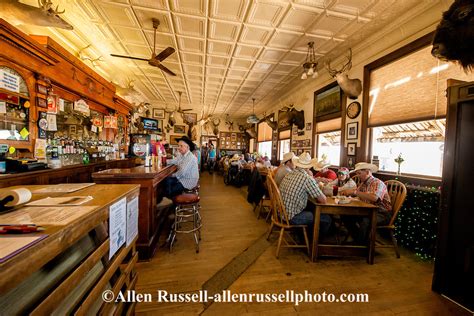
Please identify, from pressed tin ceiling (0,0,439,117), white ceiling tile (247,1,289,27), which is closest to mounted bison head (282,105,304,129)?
pressed tin ceiling (0,0,439,117)

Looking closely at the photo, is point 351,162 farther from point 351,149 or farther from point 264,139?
point 264,139

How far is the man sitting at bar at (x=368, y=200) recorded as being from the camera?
8.23 feet

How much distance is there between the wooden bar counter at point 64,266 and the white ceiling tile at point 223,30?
11.0 ft

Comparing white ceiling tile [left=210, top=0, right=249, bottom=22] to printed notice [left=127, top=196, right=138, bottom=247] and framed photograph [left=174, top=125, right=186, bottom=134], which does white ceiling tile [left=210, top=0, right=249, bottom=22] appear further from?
framed photograph [left=174, top=125, right=186, bottom=134]

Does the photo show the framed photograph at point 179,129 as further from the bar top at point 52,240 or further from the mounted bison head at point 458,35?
the mounted bison head at point 458,35

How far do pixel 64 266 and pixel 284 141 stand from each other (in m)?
7.24

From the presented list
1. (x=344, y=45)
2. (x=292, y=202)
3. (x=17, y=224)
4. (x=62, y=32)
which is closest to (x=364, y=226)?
(x=292, y=202)

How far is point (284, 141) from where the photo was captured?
294 inches

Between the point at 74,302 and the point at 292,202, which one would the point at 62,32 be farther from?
the point at 292,202

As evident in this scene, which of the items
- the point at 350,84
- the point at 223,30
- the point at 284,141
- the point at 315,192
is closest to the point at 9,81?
the point at 223,30

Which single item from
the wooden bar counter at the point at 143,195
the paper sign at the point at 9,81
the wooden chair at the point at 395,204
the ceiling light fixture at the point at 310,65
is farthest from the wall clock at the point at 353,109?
the paper sign at the point at 9,81

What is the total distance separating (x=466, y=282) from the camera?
1.69 m

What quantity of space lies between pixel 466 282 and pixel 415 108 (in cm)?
227

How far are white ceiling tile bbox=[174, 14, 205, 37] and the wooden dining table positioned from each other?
3469 millimetres
